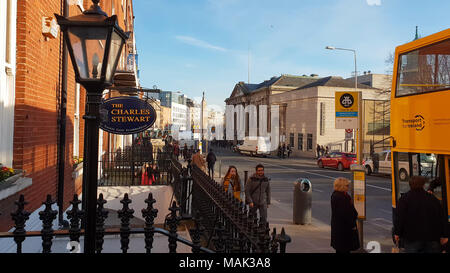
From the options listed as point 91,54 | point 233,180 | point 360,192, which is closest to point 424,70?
point 360,192

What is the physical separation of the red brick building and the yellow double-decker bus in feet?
23.4

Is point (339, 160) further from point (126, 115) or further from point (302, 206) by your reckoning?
point (126, 115)

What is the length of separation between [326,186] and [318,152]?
86.5 feet

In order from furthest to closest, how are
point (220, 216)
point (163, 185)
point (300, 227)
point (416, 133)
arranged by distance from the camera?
point (163, 185) < point (300, 227) < point (416, 133) < point (220, 216)

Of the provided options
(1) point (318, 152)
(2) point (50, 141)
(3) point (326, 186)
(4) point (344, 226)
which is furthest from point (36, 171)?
(1) point (318, 152)

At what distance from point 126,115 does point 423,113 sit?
621cm

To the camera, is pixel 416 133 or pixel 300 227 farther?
pixel 300 227

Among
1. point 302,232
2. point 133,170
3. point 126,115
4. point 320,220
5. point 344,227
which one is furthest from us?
point 320,220

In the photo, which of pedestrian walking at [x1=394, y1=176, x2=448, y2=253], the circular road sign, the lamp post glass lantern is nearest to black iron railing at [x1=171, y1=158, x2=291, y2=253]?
the lamp post glass lantern

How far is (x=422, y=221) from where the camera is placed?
5.68 meters

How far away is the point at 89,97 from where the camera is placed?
326cm

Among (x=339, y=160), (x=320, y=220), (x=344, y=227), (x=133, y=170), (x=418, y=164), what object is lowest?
(x=320, y=220)

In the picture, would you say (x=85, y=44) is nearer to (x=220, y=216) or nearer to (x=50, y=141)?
(x=220, y=216)

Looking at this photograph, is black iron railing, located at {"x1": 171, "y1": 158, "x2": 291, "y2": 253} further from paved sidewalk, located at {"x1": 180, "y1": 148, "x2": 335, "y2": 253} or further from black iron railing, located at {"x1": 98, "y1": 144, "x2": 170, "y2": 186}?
black iron railing, located at {"x1": 98, "y1": 144, "x2": 170, "y2": 186}
